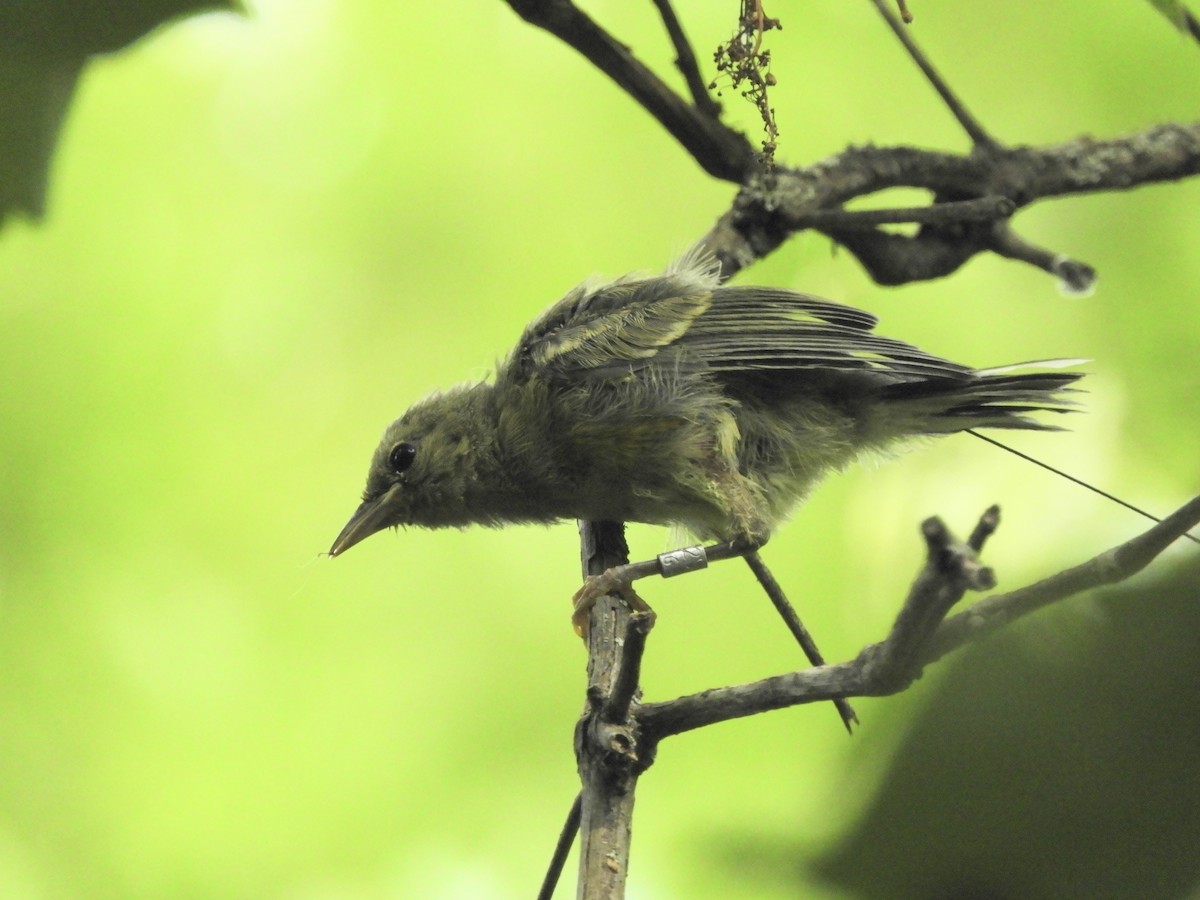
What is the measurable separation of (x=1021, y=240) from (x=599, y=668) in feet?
3.66

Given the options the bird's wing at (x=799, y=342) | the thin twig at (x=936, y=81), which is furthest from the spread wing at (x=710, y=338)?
the thin twig at (x=936, y=81)

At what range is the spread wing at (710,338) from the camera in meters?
1.73

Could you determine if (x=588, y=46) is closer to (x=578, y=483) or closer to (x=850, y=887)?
(x=578, y=483)

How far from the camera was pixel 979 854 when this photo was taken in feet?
3.80

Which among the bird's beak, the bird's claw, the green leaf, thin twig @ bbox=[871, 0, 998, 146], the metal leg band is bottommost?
the bird's claw

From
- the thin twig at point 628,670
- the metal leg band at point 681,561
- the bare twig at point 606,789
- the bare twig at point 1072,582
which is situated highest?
the metal leg band at point 681,561

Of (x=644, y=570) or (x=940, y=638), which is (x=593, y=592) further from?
(x=940, y=638)

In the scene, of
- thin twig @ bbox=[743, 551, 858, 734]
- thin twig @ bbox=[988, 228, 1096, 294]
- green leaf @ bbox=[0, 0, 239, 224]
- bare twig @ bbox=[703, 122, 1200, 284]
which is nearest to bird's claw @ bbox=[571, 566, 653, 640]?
thin twig @ bbox=[743, 551, 858, 734]

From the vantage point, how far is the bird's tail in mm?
1622

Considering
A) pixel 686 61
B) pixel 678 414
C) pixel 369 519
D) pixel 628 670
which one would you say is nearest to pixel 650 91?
pixel 686 61

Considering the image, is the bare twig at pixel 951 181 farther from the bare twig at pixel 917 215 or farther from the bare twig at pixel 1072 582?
the bare twig at pixel 1072 582

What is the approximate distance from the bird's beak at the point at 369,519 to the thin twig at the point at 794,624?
23.7 inches

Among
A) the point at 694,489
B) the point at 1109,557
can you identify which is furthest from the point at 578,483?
the point at 1109,557

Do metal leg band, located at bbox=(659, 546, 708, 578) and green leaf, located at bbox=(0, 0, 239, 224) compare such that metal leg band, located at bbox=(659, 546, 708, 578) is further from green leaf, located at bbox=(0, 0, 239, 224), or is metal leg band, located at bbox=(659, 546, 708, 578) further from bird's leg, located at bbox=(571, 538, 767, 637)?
green leaf, located at bbox=(0, 0, 239, 224)
